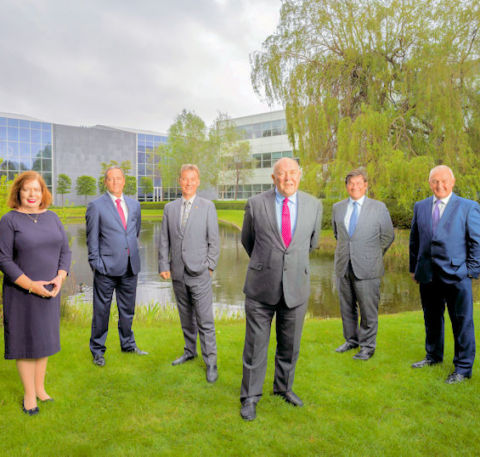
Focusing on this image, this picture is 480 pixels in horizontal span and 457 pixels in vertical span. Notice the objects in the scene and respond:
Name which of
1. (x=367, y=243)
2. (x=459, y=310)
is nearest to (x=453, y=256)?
(x=459, y=310)

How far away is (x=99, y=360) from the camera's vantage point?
4.18 meters

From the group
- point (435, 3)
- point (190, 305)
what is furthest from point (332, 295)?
point (435, 3)

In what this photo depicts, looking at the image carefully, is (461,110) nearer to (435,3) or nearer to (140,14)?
(435,3)

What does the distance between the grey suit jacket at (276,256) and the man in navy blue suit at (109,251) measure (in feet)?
5.45

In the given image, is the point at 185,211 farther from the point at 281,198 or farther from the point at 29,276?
the point at 29,276

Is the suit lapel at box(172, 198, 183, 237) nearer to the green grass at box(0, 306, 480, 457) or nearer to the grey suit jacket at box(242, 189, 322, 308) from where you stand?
the grey suit jacket at box(242, 189, 322, 308)

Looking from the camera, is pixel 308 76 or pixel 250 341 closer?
pixel 250 341

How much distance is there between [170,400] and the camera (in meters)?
3.41

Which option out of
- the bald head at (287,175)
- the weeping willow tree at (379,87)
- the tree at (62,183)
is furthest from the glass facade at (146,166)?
the bald head at (287,175)

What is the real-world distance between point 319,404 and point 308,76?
13.6 m

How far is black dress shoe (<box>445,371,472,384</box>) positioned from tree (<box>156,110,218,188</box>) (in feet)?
126

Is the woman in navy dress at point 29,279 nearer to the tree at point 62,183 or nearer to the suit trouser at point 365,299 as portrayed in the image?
the suit trouser at point 365,299

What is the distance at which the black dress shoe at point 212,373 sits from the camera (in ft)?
12.5

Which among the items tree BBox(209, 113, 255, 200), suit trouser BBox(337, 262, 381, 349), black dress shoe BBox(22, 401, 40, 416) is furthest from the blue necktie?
tree BBox(209, 113, 255, 200)
